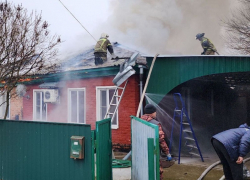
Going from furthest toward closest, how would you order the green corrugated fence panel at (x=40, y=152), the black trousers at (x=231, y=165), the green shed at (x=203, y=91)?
A: the green shed at (x=203, y=91) → the green corrugated fence panel at (x=40, y=152) → the black trousers at (x=231, y=165)

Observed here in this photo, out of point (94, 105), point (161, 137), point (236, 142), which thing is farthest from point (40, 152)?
point (94, 105)

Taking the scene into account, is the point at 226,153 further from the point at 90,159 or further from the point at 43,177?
the point at 43,177

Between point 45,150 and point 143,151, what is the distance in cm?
209

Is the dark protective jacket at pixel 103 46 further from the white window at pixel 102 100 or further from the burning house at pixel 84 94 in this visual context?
the white window at pixel 102 100

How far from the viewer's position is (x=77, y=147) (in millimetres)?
4910

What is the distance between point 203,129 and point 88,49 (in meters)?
6.91

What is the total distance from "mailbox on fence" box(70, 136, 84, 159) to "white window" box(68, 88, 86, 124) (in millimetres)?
5621

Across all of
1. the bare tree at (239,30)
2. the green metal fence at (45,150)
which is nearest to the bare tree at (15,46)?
the green metal fence at (45,150)

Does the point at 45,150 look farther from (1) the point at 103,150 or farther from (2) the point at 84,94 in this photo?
(2) the point at 84,94

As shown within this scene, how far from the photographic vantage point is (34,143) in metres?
5.64

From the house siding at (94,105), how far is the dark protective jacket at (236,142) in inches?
188

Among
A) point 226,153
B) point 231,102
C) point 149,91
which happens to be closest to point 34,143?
point 226,153

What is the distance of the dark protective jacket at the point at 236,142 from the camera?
4.32 m

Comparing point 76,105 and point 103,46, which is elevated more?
point 103,46
